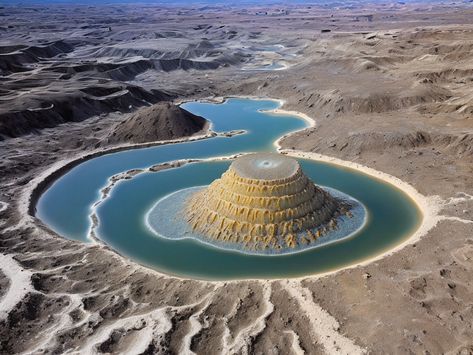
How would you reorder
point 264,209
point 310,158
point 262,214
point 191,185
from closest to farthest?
point 262,214
point 264,209
point 191,185
point 310,158

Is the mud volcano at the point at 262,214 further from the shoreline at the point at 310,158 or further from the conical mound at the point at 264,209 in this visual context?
the shoreline at the point at 310,158

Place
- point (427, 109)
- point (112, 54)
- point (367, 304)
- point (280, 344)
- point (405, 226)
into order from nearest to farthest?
point (280, 344), point (367, 304), point (405, 226), point (427, 109), point (112, 54)

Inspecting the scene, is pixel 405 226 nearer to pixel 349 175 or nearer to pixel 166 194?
pixel 349 175

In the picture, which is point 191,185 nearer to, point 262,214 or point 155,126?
point 262,214

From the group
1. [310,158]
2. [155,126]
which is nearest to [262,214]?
[310,158]

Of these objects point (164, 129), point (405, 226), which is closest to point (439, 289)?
point (405, 226)

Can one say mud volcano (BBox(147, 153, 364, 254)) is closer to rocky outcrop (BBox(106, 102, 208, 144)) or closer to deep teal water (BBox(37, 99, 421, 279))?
deep teal water (BBox(37, 99, 421, 279))
